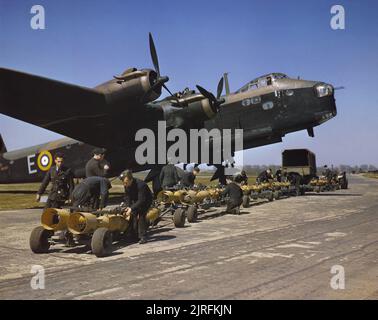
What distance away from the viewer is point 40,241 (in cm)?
859

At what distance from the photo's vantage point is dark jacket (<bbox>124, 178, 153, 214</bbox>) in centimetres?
949

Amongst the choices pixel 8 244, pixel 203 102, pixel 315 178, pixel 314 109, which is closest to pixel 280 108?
pixel 314 109

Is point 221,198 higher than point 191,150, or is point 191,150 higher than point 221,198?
point 191,150

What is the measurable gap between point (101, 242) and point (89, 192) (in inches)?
72.9

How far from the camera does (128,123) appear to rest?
61.3 ft

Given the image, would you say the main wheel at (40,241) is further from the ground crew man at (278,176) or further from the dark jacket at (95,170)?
the ground crew man at (278,176)

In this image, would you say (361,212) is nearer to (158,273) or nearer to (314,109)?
(314,109)

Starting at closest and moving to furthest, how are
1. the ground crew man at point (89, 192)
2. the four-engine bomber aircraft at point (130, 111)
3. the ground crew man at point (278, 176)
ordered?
the ground crew man at point (89, 192)
the four-engine bomber aircraft at point (130, 111)
the ground crew man at point (278, 176)

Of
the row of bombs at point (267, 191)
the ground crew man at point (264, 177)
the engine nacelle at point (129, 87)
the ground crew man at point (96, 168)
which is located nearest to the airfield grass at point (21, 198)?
the row of bombs at point (267, 191)

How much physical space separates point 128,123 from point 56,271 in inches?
487

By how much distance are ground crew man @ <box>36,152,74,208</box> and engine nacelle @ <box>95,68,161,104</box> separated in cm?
603

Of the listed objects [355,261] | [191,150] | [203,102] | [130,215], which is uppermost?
[203,102]

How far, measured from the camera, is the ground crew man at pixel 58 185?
10.6m

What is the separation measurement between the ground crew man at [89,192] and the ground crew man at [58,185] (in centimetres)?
125
